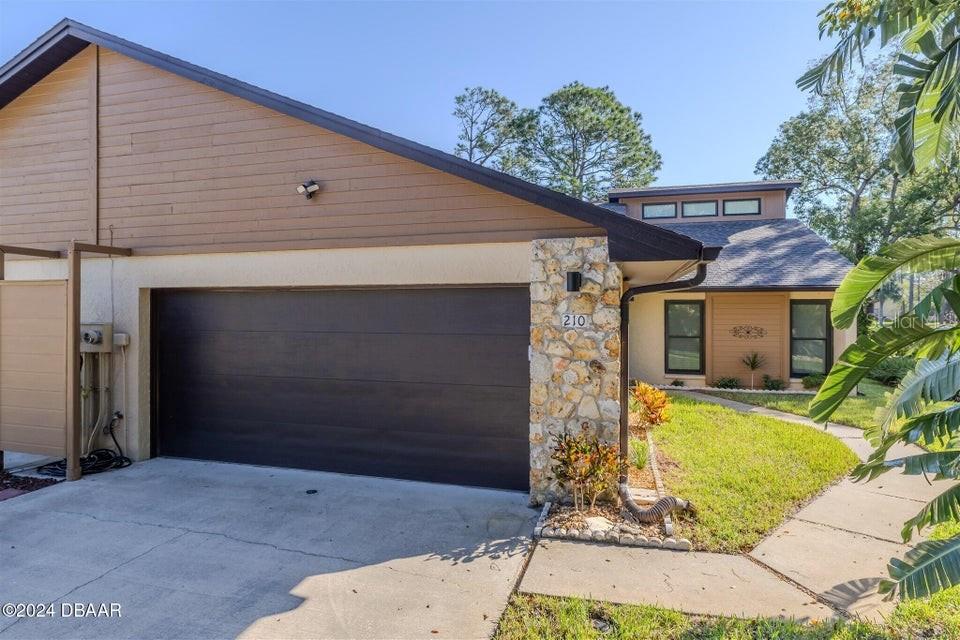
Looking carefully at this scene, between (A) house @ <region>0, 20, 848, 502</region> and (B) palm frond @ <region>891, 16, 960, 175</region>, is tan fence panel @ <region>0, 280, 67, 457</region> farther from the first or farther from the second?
(B) palm frond @ <region>891, 16, 960, 175</region>

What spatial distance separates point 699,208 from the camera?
651 inches

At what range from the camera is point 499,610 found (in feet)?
11.3

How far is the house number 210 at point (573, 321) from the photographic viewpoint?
5.32 meters

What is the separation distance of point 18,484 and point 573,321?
706 cm

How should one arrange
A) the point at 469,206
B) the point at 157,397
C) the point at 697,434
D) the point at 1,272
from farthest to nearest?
the point at 697,434, the point at 157,397, the point at 1,272, the point at 469,206

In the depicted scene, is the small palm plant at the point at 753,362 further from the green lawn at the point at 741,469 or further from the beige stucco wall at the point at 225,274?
the beige stucco wall at the point at 225,274

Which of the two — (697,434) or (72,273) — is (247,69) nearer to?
(72,273)

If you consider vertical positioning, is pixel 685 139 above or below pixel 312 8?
above

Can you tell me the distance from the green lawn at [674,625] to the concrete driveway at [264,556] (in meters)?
0.27

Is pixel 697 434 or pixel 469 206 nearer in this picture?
pixel 469 206

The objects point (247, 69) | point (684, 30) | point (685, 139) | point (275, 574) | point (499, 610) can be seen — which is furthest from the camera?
point (685, 139)

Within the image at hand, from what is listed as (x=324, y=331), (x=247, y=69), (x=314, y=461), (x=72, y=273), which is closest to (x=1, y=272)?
(x=72, y=273)

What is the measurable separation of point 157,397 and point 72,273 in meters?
2.01

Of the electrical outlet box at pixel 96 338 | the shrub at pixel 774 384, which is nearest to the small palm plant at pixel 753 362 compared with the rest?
the shrub at pixel 774 384
